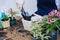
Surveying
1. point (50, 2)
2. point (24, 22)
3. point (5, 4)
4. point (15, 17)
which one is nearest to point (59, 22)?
point (24, 22)

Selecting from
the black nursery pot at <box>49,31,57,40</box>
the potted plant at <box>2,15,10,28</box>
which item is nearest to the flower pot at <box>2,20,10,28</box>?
the potted plant at <box>2,15,10,28</box>

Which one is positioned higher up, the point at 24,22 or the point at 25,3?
the point at 25,3

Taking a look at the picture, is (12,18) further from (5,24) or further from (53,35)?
(53,35)

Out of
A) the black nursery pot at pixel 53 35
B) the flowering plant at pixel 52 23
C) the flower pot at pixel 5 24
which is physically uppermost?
the flowering plant at pixel 52 23

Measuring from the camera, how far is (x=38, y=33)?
1372 mm

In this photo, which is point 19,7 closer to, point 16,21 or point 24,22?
point 16,21

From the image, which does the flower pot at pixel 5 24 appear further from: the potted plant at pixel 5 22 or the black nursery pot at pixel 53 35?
the black nursery pot at pixel 53 35

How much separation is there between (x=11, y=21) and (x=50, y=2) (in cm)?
52

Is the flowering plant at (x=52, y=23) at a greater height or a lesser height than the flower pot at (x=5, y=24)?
greater

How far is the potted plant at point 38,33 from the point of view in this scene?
1356 mm

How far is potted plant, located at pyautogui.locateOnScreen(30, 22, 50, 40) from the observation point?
1356 mm

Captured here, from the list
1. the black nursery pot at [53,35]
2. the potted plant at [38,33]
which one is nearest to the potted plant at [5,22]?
the potted plant at [38,33]

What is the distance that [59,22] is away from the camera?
4.59ft

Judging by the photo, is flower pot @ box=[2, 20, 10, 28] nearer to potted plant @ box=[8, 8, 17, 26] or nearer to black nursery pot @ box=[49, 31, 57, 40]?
potted plant @ box=[8, 8, 17, 26]
